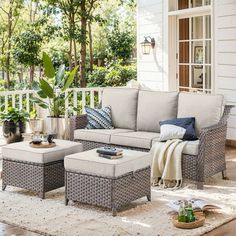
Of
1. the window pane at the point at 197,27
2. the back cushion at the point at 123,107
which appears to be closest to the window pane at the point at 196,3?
the window pane at the point at 197,27

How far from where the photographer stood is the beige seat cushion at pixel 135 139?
590cm

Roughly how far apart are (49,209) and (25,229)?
0.56 metres

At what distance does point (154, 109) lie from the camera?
6391 millimetres

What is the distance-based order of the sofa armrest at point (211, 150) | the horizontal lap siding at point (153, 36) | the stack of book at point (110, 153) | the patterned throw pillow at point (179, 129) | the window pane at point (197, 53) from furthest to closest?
the horizontal lap siding at point (153, 36) < the window pane at point (197, 53) < the patterned throw pillow at point (179, 129) < the sofa armrest at point (211, 150) < the stack of book at point (110, 153)

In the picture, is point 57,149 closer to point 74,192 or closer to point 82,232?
point 74,192

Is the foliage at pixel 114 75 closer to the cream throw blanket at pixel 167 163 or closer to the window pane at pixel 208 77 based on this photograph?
the window pane at pixel 208 77

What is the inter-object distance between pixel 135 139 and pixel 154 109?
58cm

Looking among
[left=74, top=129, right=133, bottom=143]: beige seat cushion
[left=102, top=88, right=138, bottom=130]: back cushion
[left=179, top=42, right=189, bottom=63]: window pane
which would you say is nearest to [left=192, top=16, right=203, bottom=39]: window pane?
[left=179, top=42, right=189, bottom=63]: window pane

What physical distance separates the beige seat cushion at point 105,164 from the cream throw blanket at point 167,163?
0.58 m

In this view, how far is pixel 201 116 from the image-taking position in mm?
5914

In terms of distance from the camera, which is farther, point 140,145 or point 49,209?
point 140,145

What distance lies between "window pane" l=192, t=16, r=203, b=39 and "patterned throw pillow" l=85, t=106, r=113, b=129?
8.27 feet

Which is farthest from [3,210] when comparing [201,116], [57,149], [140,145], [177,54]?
[177,54]

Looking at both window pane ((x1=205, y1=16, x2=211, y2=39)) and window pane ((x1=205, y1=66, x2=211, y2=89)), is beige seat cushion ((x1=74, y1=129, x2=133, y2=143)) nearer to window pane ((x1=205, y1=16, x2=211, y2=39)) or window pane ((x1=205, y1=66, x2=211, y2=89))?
window pane ((x1=205, y1=66, x2=211, y2=89))
